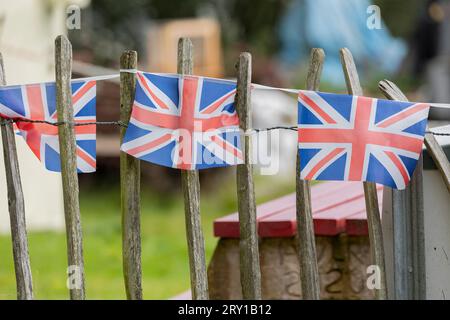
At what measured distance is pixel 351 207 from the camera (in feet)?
15.9

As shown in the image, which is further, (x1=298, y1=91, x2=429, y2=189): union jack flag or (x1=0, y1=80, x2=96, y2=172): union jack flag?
(x1=0, y1=80, x2=96, y2=172): union jack flag

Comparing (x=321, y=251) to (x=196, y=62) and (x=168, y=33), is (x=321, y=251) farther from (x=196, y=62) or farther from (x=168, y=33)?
(x=168, y=33)

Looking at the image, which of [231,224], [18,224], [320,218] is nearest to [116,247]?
[231,224]

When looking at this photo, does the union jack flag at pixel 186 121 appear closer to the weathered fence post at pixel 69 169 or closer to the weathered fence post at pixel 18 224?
the weathered fence post at pixel 69 169

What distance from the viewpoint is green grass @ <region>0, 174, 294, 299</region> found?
668 cm

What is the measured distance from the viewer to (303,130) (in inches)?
135

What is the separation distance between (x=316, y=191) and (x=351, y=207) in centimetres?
87

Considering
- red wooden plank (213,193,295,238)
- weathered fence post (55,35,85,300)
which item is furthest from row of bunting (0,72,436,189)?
red wooden plank (213,193,295,238)

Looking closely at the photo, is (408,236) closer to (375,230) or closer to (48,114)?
(375,230)

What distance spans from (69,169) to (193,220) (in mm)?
431

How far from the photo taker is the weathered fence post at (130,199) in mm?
3441

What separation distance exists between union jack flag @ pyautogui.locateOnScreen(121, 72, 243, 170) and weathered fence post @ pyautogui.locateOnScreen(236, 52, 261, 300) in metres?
0.04

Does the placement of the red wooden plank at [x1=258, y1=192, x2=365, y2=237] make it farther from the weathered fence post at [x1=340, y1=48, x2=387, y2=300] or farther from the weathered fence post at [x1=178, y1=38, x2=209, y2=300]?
the weathered fence post at [x1=178, y1=38, x2=209, y2=300]

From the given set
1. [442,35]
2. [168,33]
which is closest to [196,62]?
[168,33]
